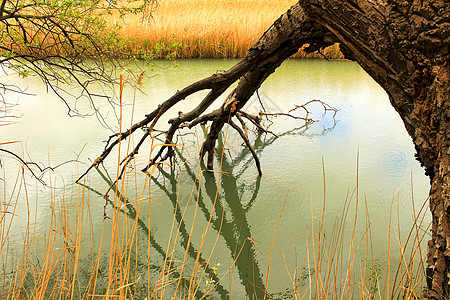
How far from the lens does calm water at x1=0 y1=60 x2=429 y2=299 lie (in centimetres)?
161

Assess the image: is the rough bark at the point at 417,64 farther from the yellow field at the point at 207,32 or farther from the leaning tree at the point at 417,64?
the yellow field at the point at 207,32

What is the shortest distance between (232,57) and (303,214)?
409 cm

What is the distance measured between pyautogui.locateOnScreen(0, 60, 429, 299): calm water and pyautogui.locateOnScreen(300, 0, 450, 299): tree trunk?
0.21 metres

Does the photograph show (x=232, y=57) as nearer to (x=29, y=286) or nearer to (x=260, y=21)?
(x=260, y=21)

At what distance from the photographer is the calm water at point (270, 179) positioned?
1.61 meters

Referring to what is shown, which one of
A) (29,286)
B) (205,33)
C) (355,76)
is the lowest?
(29,286)

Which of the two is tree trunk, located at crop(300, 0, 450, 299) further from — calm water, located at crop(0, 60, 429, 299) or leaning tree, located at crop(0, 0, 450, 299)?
calm water, located at crop(0, 60, 429, 299)

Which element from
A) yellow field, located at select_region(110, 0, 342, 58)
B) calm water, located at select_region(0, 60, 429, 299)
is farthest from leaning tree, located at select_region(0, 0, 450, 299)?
yellow field, located at select_region(110, 0, 342, 58)

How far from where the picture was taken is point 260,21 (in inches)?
228

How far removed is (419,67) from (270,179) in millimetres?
1300

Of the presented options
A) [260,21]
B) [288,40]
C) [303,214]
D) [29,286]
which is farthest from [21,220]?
[260,21]

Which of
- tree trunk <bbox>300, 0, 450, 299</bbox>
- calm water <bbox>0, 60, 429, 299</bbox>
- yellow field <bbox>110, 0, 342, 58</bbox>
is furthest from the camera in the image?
yellow field <bbox>110, 0, 342, 58</bbox>

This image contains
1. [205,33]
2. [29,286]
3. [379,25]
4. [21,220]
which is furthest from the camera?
[205,33]

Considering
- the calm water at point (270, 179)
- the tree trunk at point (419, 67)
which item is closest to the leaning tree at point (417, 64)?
the tree trunk at point (419, 67)
